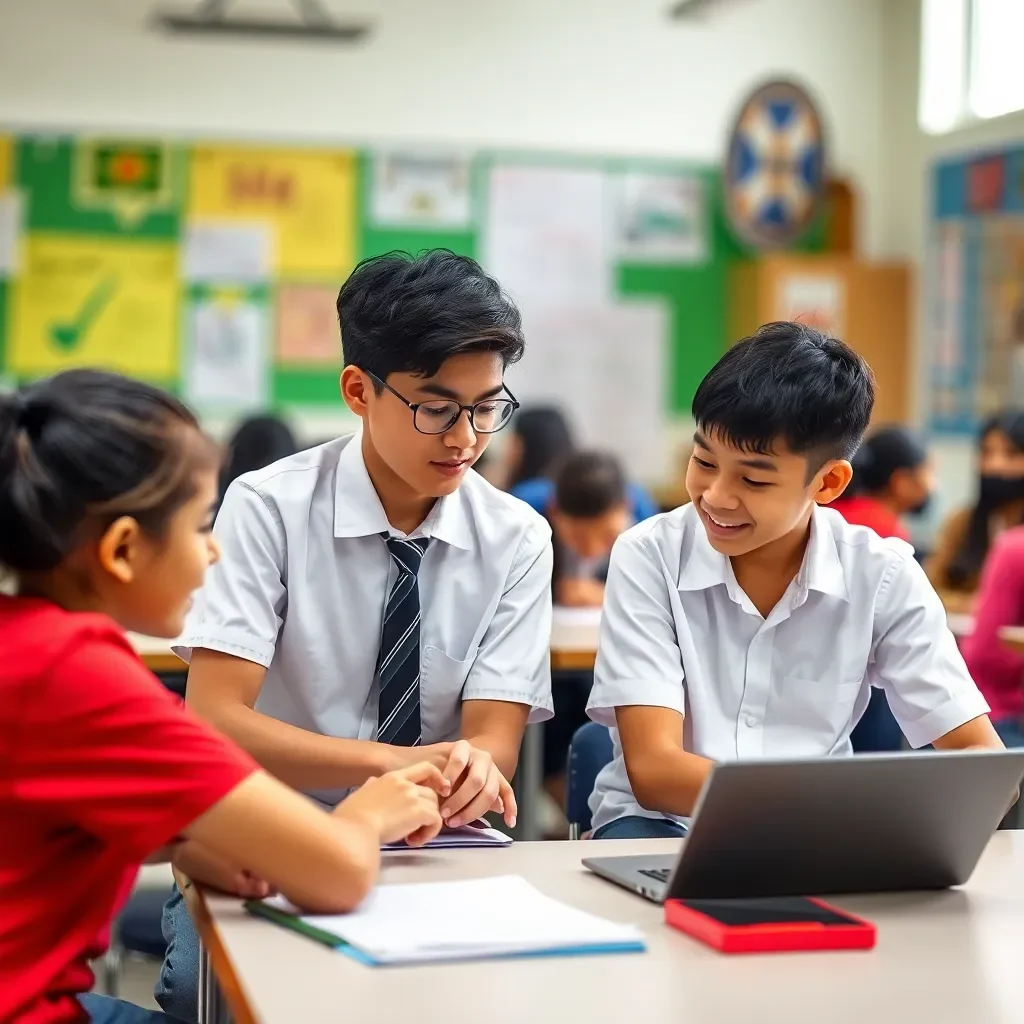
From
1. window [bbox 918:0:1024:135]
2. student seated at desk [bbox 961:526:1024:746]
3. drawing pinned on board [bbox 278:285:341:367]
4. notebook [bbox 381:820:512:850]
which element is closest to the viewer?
notebook [bbox 381:820:512:850]

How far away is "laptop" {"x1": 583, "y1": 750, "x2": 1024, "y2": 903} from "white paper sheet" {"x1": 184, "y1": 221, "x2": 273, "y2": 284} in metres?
5.02

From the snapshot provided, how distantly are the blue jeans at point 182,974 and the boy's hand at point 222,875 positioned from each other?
1.39 feet

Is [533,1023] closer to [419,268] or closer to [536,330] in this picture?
[419,268]

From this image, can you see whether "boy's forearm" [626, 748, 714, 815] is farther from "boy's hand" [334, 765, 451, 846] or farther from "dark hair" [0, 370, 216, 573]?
"dark hair" [0, 370, 216, 573]

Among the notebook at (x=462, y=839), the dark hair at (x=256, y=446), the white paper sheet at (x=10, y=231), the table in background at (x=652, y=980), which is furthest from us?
the white paper sheet at (x=10, y=231)

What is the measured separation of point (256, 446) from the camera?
3.71m

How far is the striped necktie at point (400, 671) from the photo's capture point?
1.87 m

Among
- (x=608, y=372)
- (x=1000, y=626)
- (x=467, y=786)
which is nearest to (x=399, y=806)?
(x=467, y=786)

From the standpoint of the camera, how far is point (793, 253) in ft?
21.8

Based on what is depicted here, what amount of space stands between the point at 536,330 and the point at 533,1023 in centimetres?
549

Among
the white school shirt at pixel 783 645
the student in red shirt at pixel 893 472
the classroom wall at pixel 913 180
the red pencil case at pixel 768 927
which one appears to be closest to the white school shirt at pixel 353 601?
the white school shirt at pixel 783 645

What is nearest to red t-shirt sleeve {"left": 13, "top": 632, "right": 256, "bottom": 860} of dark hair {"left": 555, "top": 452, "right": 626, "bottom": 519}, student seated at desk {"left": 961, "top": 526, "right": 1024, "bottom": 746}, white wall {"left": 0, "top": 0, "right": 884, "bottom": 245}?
student seated at desk {"left": 961, "top": 526, "right": 1024, "bottom": 746}

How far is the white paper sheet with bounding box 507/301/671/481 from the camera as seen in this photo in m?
6.39

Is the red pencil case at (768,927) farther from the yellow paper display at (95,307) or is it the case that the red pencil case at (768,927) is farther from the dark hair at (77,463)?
the yellow paper display at (95,307)
